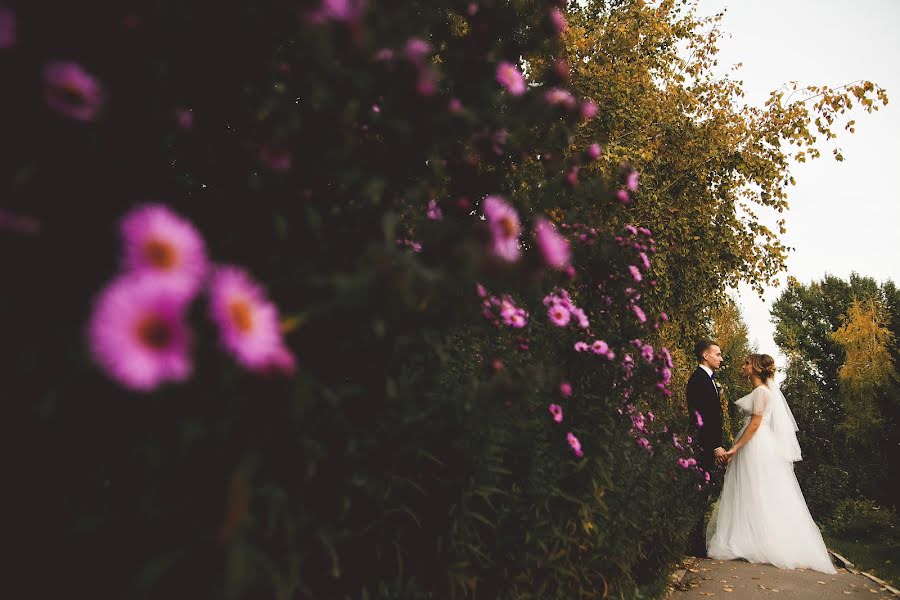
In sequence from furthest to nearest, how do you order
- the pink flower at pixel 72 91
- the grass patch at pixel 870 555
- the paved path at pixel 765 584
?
the grass patch at pixel 870 555, the paved path at pixel 765 584, the pink flower at pixel 72 91

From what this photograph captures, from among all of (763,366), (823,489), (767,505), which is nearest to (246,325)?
(767,505)

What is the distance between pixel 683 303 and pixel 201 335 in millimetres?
8596

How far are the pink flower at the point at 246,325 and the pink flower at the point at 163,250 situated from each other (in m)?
0.03

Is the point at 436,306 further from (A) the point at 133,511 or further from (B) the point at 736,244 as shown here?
(B) the point at 736,244

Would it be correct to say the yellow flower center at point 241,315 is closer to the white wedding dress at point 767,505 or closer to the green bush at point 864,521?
the white wedding dress at point 767,505

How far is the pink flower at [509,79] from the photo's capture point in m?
1.34

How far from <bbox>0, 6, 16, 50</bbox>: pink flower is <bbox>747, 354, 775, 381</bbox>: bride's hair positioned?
6325 millimetres

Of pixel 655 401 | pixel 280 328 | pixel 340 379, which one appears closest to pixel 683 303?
pixel 655 401

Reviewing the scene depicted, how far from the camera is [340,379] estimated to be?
4.42 feet

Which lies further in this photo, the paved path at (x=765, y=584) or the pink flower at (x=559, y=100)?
the paved path at (x=765, y=584)

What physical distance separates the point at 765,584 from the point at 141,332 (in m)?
4.97

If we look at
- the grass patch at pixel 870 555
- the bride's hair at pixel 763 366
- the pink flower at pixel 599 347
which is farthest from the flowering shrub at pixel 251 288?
the grass patch at pixel 870 555

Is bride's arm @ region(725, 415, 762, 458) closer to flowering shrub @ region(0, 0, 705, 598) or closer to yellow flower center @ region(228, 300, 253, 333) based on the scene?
flowering shrub @ region(0, 0, 705, 598)

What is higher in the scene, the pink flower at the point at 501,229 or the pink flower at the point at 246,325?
the pink flower at the point at 501,229
